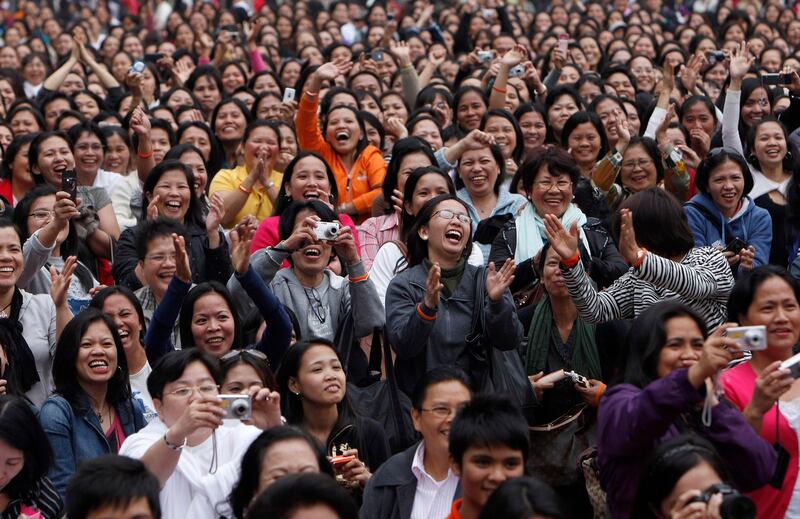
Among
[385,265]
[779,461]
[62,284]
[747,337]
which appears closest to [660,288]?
[385,265]

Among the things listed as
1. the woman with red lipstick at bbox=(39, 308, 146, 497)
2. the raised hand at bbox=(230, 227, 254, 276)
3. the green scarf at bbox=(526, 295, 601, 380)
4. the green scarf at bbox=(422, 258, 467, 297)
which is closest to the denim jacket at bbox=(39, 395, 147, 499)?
the woman with red lipstick at bbox=(39, 308, 146, 497)

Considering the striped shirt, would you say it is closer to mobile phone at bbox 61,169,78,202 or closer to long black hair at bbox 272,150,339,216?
long black hair at bbox 272,150,339,216

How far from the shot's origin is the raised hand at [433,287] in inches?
223

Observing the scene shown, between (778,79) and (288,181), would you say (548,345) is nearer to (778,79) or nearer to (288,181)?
(288,181)

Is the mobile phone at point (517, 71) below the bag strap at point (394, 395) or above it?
above

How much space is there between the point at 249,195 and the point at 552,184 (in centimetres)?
216

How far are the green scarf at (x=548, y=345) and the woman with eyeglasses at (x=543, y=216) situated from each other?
0.46 meters

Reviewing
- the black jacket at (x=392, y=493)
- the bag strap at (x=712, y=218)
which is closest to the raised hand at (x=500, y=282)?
the black jacket at (x=392, y=493)

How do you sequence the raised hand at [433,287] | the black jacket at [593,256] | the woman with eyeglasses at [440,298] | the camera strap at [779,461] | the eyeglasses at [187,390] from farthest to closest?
the black jacket at [593,256], the woman with eyeglasses at [440,298], the raised hand at [433,287], the eyeglasses at [187,390], the camera strap at [779,461]

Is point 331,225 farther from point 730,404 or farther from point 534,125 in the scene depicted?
point 534,125

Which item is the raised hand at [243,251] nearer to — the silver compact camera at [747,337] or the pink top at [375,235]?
the pink top at [375,235]

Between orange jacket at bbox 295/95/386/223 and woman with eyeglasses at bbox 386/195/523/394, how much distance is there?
7.00ft

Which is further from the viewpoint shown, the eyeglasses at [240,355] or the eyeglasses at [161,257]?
the eyeglasses at [161,257]

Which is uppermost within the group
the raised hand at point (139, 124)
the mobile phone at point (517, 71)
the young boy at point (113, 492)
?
the raised hand at point (139, 124)
